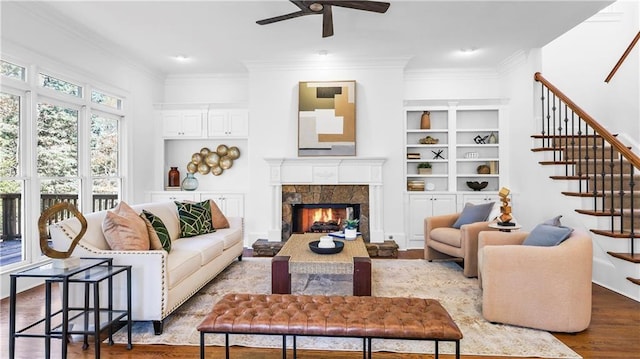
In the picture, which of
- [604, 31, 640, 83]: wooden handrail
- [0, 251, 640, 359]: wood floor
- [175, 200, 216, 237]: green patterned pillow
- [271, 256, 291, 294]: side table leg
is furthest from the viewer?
[604, 31, 640, 83]: wooden handrail

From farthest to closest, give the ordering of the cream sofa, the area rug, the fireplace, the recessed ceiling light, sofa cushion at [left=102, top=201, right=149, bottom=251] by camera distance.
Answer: the fireplace → the recessed ceiling light → sofa cushion at [left=102, top=201, right=149, bottom=251] → the cream sofa → the area rug

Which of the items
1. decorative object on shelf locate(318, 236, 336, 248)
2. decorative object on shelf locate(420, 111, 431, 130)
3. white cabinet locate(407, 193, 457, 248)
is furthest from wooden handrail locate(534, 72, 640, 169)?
decorative object on shelf locate(318, 236, 336, 248)

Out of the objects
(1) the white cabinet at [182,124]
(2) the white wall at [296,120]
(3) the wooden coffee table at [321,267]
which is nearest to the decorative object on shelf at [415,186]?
(2) the white wall at [296,120]

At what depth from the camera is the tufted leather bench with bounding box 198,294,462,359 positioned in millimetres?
1888

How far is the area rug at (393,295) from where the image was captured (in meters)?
2.46

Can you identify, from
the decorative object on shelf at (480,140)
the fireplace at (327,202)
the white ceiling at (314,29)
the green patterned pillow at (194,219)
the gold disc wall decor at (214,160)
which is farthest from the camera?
the gold disc wall decor at (214,160)

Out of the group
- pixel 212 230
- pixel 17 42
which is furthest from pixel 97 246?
pixel 17 42

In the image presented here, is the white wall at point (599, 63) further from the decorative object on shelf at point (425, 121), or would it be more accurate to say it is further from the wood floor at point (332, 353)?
the wood floor at point (332, 353)

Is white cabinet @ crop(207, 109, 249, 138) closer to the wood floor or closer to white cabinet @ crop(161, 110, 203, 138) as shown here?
white cabinet @ crop(161, 110, 203, 138)

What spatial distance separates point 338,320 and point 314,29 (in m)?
3.74

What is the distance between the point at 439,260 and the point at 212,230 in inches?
118

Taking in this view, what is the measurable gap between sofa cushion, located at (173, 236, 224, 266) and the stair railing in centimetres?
399

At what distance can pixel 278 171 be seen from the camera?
223 inches

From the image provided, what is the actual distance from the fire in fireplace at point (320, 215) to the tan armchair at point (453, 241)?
1.39 meters
